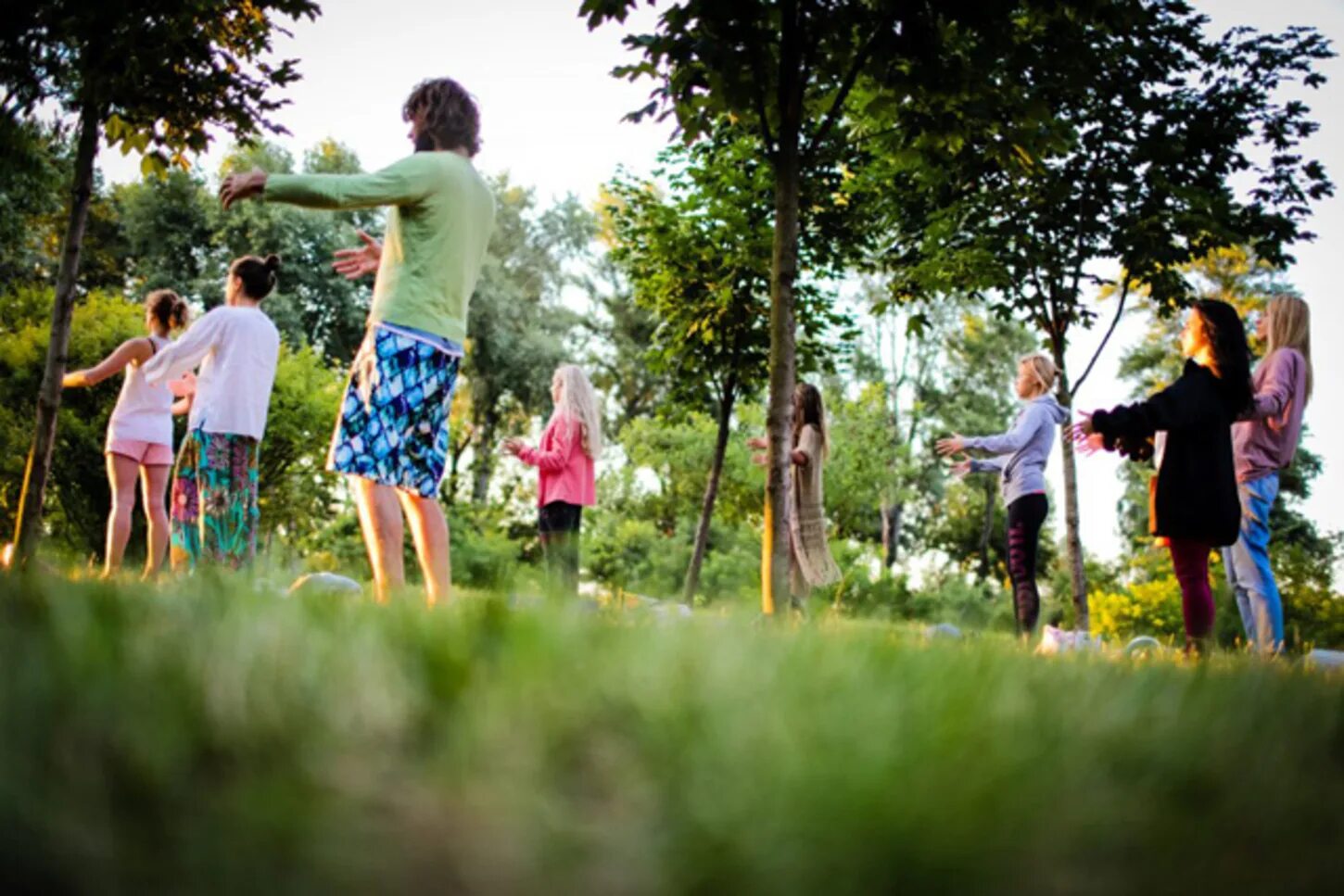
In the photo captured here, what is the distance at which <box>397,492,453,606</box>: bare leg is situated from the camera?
4.47 meters

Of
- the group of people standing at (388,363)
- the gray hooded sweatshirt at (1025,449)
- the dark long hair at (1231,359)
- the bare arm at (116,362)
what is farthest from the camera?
the gray hooded sweatshirt at (1025,449)

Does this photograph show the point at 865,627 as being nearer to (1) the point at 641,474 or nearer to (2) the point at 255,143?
(2) the point at 255,143

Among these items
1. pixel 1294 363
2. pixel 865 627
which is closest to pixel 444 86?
pixel 865 627

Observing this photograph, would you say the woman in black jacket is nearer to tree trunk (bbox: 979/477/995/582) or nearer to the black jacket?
the black jacket

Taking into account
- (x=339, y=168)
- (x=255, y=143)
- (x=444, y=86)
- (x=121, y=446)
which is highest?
(x=339, y=168)

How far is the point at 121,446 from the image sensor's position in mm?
6934

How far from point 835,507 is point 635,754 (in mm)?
29754

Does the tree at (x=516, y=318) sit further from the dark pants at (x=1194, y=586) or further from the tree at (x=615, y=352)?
the dark pants at (x=1194, y=586)

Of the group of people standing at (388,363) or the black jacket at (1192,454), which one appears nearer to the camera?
the group of people standing at (388,363)

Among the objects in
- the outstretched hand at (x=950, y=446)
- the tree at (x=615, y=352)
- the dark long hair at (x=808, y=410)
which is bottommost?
the outstretched hand at (x=950, y=446)

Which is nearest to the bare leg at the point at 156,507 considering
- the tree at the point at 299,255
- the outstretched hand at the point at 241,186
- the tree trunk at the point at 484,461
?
the outstretched hand at the point at 241,186

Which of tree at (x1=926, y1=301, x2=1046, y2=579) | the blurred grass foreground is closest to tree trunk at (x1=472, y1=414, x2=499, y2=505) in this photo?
tree at (x1=926, y1=301, x2=1046, y2=579)

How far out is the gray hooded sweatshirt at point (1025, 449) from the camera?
7.86 meters

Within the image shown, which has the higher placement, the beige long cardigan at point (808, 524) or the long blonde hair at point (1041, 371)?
the long blonde hair at point (1041, 371)
